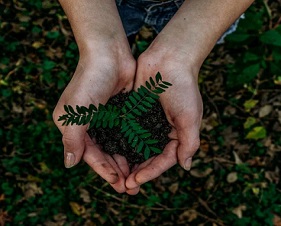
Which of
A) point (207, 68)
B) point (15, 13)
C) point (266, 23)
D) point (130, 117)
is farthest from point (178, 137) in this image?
point (15, 13)

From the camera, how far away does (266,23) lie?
4383 millimetres

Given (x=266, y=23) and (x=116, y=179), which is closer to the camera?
(x=116, y=179)

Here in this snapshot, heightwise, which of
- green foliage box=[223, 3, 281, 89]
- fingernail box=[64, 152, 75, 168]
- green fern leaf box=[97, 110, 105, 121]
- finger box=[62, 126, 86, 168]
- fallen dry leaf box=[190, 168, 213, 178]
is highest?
green fern leaf box=[97, 110, 105, 121]

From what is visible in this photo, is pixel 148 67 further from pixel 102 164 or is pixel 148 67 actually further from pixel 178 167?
pixel 178 167

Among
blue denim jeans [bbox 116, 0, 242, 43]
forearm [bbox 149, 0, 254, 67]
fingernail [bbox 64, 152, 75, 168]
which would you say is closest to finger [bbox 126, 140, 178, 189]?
fingernail [bbox 64, 152, 75, 168]

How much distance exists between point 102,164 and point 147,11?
3.98 ft

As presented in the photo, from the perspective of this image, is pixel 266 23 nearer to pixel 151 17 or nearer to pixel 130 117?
pixel 151 17

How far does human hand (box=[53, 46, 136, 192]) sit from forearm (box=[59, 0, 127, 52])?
0.08m

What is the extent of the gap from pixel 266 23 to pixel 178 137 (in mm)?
2349

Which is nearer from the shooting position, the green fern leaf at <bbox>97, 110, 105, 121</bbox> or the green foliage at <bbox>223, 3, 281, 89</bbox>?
the green fern leaf at <bbox>97, 110, 105, 121</bbox>

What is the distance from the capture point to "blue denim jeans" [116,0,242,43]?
2.91 meters

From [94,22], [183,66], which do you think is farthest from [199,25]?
[94,22]

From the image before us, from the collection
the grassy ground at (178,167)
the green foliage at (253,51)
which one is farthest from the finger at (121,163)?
the green foliage at (253,51)

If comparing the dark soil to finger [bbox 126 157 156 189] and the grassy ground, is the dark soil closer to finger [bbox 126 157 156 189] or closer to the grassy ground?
finger [bbox 126 157 156 189]
